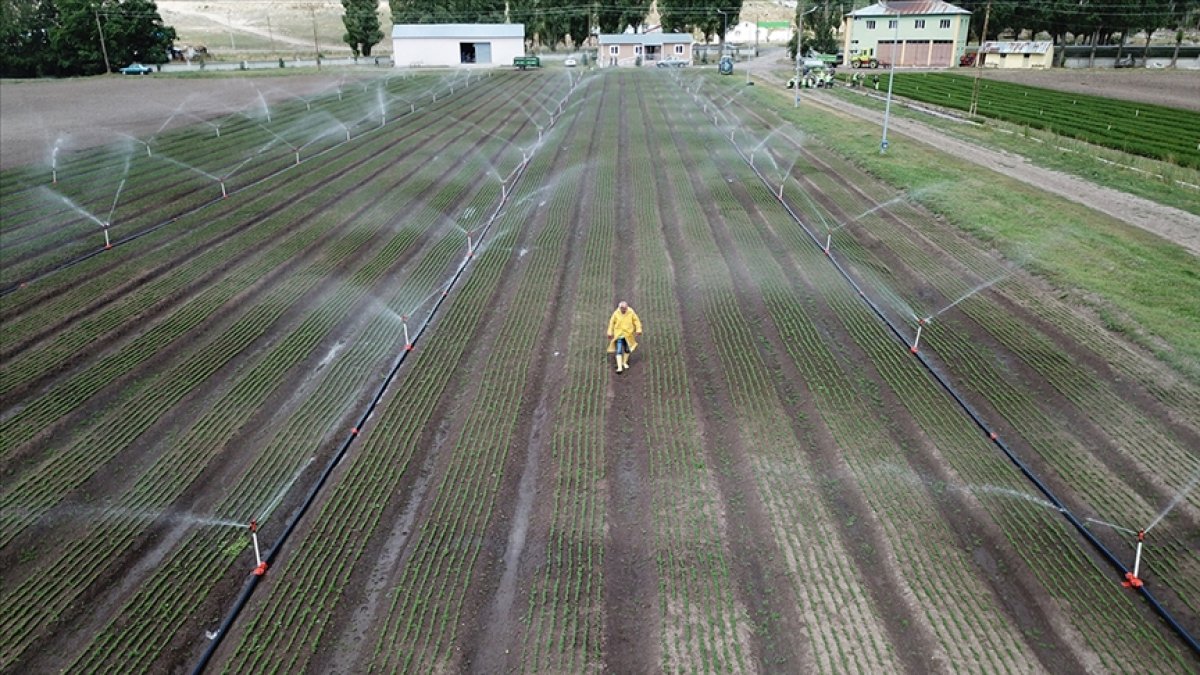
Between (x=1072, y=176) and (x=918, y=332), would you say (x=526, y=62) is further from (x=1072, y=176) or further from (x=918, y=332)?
(x=918, y=332)

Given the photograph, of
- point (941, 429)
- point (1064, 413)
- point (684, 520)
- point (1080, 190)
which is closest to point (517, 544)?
point (684, 520)

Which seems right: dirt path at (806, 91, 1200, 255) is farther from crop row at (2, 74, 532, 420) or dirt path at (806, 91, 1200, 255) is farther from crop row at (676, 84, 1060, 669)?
crop row at (2, 74, 532, 420)

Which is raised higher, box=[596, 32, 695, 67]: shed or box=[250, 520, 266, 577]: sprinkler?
box=[596, 32, 695, 67]: shed

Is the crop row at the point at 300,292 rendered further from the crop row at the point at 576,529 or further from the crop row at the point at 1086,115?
the crop row at the point at 1086,115

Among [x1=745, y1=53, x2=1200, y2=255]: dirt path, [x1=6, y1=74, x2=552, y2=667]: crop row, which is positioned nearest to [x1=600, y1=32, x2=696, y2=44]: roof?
[x1=745, y1=53, x2=1200, y2=255]: dirt path

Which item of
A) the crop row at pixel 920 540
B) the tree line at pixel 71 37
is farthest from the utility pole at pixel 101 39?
the crop row at pixel 920 540
